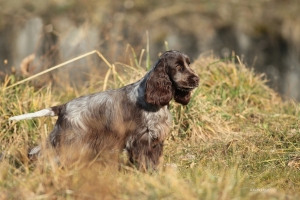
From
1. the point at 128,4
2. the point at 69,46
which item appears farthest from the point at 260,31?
the point at 69,46

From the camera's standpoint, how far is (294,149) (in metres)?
6.78

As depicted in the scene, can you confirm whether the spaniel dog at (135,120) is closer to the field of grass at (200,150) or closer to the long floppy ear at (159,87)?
the long floppy ear at (159,87)

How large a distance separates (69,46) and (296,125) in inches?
275

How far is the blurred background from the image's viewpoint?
46.6 feet

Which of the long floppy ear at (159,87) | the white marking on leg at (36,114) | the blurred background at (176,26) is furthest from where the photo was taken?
the blurred background at (176,26)

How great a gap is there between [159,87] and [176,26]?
921cm

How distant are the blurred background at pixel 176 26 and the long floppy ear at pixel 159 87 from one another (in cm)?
749

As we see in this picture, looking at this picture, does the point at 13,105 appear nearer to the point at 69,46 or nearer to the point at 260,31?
the point at 69,46

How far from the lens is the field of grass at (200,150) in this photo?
15.6 ft

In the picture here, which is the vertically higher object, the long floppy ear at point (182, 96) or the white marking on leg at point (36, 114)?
the long floppy ear at point (182, 96)

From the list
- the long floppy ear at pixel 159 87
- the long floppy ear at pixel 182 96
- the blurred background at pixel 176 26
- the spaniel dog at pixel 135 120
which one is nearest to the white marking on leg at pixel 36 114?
the spaniel dog at pixel 135 120

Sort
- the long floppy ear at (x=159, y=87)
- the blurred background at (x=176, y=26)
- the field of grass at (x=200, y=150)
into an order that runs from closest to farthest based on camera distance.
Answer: the field of grass at (x=200, y=150) < the long floppy ear at (x=159, y=87) < the blurred background at (x=176, y=26)

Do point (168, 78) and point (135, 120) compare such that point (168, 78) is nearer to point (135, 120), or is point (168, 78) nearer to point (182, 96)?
point (182, 96)

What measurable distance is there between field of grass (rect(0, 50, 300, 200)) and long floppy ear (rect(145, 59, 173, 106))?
0.72 metres
